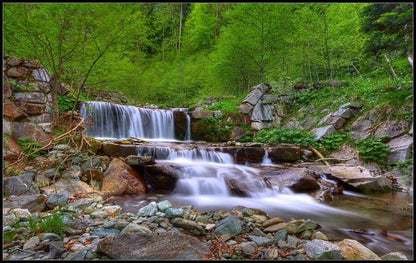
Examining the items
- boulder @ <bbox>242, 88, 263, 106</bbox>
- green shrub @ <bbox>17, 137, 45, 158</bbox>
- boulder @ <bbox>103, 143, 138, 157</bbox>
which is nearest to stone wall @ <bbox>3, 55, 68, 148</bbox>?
green shrub @ <bbox>17, 137, 45, 158</bbox>

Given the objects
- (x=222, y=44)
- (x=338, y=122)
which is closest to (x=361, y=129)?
(x=338, y=122)

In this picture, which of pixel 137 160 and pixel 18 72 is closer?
pixel 137 160

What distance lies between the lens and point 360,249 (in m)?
2.01

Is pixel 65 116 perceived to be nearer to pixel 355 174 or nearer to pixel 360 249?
pixel 360 249

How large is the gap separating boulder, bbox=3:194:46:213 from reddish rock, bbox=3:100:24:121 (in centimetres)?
269

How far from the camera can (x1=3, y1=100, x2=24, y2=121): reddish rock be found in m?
4.66

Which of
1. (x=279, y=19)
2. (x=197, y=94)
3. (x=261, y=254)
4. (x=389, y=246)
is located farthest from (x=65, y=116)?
(x=197, y=94)

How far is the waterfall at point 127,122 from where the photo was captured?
8367 millimetres

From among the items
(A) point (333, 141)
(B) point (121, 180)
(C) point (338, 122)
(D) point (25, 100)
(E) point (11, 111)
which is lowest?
(B) point (121, 180)

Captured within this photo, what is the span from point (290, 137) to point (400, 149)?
3151mm

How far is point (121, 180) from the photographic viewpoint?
13.5 feet

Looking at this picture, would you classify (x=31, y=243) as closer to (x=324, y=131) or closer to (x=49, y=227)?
(x=49, y=227)

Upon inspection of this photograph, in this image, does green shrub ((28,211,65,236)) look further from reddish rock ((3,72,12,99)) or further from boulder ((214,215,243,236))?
reddish rock ((3,72,12,99))

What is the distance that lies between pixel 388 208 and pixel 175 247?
12.8 ft
